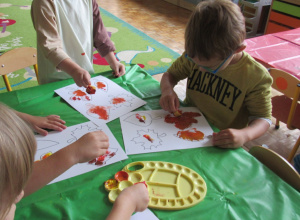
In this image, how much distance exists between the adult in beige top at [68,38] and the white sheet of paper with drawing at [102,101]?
6cm

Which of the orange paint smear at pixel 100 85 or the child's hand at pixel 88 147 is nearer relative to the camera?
the child's hand at pixel 88 147

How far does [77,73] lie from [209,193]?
594mm

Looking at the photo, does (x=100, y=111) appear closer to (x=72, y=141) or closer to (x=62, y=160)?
(x=72, y=141)

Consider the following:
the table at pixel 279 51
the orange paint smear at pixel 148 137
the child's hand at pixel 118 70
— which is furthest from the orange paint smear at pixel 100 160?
the table at pixel 279 51

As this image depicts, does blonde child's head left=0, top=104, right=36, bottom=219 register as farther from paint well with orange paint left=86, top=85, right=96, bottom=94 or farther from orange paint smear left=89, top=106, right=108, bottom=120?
paint well with orange paint left=86, top=85, right=96, bottom=94

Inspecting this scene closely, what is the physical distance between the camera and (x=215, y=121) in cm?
91

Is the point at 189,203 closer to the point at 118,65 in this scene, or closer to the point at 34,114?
the point at 34,114

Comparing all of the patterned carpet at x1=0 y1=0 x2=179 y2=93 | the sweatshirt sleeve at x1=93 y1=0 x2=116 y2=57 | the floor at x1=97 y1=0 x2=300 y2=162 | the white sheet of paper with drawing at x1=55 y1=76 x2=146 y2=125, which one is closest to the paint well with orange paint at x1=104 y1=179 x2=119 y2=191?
the white sheet of paper with drawing at x1=55 y1=76 x2=146 y2=125

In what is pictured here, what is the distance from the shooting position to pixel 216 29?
2.28 feet

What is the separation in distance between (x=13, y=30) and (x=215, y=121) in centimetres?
294

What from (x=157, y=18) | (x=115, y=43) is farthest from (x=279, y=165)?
(x=157, y=18)

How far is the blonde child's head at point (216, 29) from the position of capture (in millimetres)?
696

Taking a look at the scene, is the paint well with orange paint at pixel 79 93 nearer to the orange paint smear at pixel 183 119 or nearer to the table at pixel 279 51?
the orange paint smear at pixel 183 119

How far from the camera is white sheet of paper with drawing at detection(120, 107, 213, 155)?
28.6 inches
